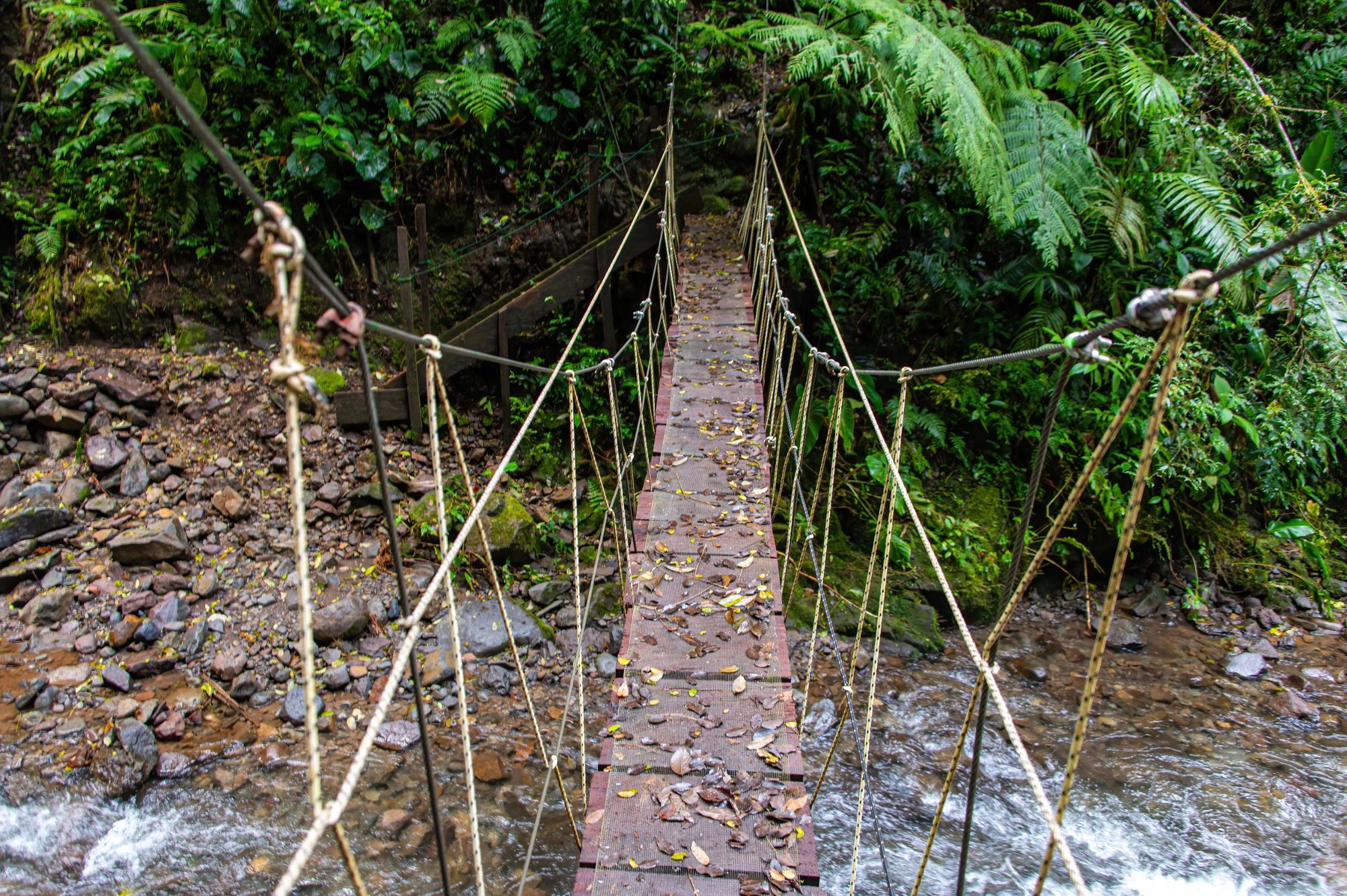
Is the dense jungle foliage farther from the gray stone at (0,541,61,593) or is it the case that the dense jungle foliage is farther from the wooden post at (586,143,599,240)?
the gray stone at (0,541,61,593)

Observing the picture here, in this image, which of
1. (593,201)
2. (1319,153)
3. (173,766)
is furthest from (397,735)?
(1319,153)

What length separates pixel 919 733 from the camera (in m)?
2.97

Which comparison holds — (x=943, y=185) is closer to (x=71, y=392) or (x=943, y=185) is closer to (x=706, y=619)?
(x=706, y=619)

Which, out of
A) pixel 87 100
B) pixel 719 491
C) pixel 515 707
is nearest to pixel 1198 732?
pixel 719 491

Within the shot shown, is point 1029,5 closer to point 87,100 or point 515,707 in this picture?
point 515,707

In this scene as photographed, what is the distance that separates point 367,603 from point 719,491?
1731mm

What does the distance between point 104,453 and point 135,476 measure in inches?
7.2

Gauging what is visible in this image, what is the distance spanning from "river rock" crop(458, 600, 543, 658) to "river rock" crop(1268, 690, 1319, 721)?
3054 millimetres

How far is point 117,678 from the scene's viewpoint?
2752mm

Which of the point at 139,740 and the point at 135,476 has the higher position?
the point at 135,476

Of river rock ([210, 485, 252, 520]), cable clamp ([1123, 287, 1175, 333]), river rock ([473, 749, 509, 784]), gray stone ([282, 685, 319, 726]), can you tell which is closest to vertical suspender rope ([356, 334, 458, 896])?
cable clamp ([1123, 287, 1175, 333])

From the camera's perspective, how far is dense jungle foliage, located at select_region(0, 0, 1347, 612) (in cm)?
353

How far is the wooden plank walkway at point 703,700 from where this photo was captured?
1.29 m

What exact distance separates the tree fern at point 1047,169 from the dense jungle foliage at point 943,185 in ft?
0.05
